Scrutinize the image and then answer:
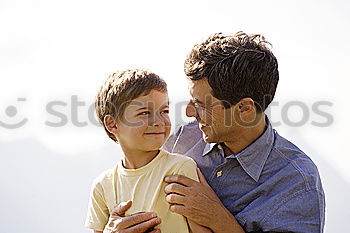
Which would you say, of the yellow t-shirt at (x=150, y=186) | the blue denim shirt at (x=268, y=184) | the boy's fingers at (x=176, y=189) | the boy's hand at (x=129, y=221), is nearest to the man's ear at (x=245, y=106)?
the blue denim shirt at (x=268, y=184)

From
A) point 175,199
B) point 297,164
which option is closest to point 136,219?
point 175,199

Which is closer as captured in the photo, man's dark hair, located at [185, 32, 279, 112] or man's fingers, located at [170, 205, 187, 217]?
man's fingers, located at [170, 205, 187, 217]

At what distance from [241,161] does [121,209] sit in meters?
0.45

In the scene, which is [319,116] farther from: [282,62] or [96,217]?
[96,217]

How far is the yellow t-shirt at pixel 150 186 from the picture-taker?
1.76m

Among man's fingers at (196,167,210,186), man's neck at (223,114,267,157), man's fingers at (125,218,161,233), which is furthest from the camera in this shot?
man's neck at (223,114,267,157)

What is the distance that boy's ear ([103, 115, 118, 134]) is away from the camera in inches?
74.0

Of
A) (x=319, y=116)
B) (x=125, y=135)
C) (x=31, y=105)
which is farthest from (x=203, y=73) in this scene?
(x=31, y=105)

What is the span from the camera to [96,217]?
1.94m

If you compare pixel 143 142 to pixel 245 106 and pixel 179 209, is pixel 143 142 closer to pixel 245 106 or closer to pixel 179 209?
pixel 179 209

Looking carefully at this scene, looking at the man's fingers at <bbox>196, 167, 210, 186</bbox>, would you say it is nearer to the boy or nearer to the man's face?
the boy

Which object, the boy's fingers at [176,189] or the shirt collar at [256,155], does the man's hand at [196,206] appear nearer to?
the boy's fingers at [176,189]

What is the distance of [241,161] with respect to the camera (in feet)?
6.22

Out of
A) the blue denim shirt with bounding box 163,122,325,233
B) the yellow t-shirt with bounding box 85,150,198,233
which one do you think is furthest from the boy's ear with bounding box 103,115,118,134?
the blue denim shirt with bounding box 163,122,325,233
